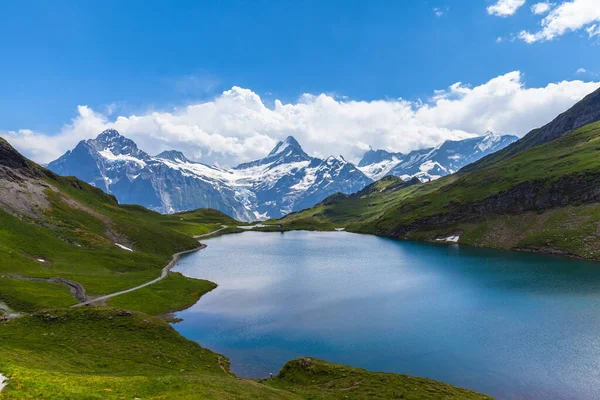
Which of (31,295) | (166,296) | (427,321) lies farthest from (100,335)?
(427,321)

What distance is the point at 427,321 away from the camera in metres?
73.2

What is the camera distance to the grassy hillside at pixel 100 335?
33.5 metres

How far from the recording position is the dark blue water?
52500mm

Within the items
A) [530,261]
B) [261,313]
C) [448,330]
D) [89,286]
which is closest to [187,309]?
[261,313]

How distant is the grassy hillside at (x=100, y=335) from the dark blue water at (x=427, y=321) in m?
7.86

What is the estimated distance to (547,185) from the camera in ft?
645

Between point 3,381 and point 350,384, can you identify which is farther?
point 350,384

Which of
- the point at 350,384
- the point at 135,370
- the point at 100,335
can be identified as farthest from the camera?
the point at 100,335

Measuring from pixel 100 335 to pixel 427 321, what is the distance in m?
60.1

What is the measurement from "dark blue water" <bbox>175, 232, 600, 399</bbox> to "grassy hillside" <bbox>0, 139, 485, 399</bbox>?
786 cm

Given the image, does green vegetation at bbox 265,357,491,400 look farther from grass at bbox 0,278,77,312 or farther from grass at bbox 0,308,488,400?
grass at bbox 0,278,77,312

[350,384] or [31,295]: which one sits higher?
[31,295]

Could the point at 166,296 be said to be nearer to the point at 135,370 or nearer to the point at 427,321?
the point at 135,370

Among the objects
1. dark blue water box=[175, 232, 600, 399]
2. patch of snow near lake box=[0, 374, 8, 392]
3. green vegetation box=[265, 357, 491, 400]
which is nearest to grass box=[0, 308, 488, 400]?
A: green vegetation box=[265, 357, 491, 400]
